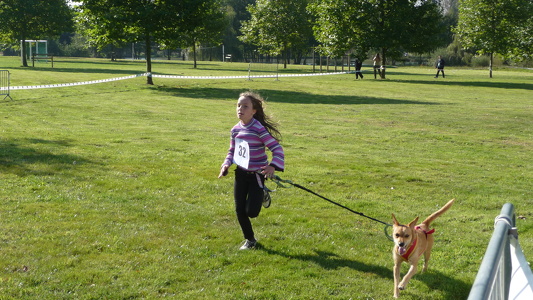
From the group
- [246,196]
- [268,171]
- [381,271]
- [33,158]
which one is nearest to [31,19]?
[33,158]

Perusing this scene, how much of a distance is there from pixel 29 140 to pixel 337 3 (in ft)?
119

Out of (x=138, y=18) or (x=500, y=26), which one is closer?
(x=138, y=18)

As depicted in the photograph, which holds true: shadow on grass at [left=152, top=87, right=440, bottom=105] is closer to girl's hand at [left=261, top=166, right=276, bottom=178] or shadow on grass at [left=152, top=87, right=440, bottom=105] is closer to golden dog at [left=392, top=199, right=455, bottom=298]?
girl's hand at [left=261, top=166, right=276, bottom=178]

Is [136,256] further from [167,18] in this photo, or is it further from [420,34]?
[420,34]

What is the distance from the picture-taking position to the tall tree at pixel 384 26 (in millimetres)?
44031

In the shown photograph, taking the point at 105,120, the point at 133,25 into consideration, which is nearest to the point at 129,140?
the point at 105,120

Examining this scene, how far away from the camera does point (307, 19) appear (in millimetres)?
61281

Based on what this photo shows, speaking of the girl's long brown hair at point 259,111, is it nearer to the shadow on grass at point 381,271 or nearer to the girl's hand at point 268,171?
the girl's hand at point 268,171

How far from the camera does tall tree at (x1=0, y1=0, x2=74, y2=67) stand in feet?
163

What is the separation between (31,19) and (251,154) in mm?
51261

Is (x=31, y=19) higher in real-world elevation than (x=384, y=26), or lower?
higher

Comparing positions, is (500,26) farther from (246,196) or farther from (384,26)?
(246,196)

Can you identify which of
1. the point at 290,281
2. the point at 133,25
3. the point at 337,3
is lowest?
the point at 290,281

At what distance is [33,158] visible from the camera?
11328mm
